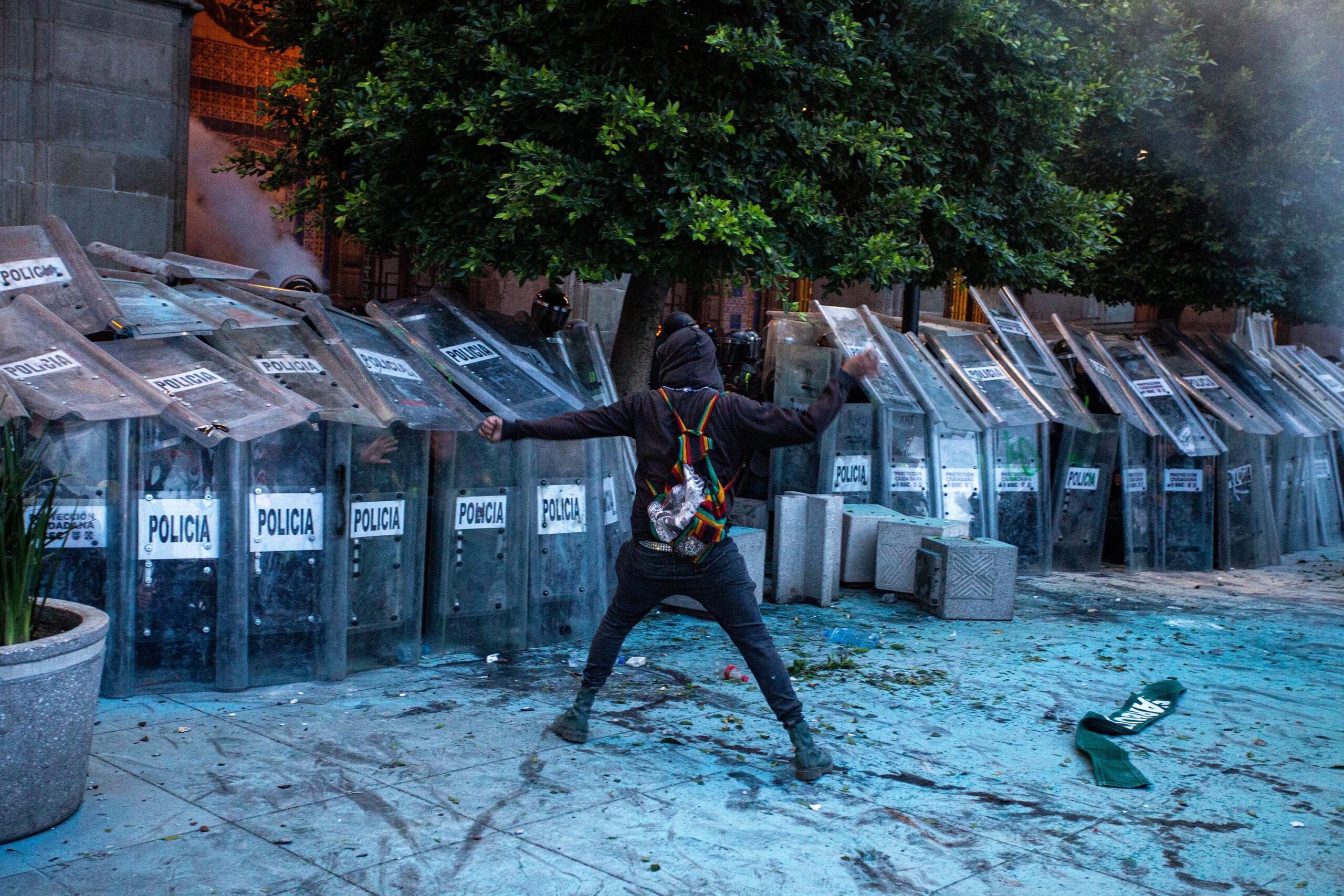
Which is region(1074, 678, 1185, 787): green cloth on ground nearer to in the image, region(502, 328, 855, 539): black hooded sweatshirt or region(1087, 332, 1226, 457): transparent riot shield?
region(502, 328, 855, 539): black hooded sweatshirt

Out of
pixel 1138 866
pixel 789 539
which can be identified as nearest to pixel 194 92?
pixel 789 539

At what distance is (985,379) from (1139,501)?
1.82m

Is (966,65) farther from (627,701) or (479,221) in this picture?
(627,701)

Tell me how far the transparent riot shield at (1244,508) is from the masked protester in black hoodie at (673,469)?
8.03 meters

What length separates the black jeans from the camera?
4.96 m

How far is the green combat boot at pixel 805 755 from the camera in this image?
4.91m

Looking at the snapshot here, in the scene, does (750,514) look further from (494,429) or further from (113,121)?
(113,121)

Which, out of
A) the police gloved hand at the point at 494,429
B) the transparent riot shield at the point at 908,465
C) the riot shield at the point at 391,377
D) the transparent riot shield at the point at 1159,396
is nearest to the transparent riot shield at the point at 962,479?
the transparent riot shield at the point at 908,465

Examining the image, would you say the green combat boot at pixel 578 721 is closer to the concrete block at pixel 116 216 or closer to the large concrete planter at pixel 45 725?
the large concrete planter at pixel 45 725

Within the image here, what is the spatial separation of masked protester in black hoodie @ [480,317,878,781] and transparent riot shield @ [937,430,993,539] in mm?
5293

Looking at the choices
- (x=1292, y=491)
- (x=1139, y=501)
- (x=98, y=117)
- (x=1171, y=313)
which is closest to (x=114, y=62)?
(x=98, y=117)

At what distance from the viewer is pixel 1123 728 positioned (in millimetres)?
5797

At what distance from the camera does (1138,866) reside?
4.21 metres

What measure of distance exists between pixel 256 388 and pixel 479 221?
2029 mm
